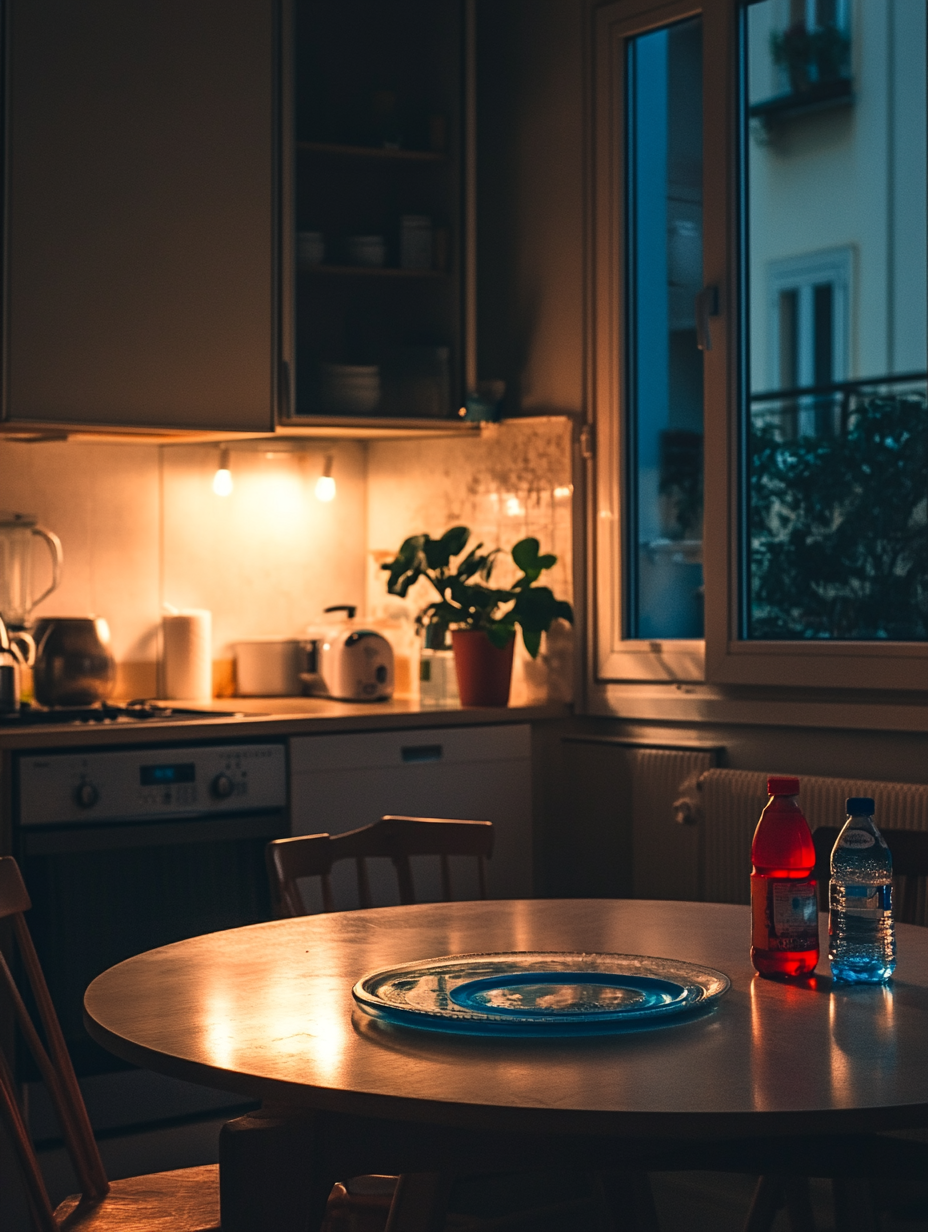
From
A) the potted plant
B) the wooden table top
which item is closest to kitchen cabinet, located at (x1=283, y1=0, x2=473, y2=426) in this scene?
the potted plant

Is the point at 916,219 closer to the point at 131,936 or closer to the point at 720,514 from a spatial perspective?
the point at 720,514

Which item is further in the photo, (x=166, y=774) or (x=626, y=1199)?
→ (x=166, y=774)

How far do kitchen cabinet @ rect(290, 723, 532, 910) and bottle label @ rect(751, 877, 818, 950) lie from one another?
183cm

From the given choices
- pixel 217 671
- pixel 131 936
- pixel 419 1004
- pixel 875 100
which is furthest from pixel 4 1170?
pixel 875 100

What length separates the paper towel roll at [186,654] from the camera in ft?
12.7

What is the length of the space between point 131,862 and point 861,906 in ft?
6.12

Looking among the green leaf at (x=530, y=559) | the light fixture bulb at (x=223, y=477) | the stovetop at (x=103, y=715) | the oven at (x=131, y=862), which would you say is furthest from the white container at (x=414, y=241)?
the oven at (x=131, y=862)

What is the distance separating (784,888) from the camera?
1.63 meters

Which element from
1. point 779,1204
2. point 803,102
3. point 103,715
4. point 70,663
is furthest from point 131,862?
point 803,102

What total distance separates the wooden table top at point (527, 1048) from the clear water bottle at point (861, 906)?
0.03 meters

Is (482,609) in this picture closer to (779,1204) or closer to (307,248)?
(307,248)

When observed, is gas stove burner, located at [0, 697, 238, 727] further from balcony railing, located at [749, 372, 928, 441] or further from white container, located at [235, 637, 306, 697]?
balcony railing, located at [749, 372, 928, 441]

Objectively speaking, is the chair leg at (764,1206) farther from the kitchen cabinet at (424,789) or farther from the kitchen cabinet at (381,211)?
the kitchen cabinet at (381,211)

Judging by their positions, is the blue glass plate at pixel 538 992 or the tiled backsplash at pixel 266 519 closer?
the blue glass plate at pixel 538 992
